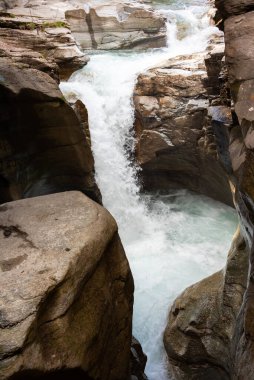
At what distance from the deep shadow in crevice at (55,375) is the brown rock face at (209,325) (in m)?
2.45

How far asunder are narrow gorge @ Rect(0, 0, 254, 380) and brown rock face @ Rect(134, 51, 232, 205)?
0.04 metres

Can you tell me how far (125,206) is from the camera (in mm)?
9953

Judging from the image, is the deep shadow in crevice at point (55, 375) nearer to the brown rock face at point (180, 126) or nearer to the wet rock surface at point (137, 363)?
the wet rock surface at point (137, 363)

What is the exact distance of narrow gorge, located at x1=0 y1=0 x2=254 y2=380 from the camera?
2557mm

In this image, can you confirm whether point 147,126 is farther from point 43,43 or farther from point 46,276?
point 46,276

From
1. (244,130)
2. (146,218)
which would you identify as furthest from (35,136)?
(146,218)

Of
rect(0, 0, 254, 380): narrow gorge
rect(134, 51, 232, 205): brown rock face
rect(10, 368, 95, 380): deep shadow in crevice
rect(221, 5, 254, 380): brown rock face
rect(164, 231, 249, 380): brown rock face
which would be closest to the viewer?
rect(10, 368, 95, 380): deep shadow in crevice

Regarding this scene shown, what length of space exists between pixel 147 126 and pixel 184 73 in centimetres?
198

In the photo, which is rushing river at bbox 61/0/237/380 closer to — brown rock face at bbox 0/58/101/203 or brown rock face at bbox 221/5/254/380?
brown rock face at bbox 221/5/254/380

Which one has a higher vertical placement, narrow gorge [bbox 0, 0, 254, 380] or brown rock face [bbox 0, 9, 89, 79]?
brown rock face [bbox 0, 9, 89, 79]

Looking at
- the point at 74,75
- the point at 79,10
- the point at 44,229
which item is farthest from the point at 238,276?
the point at 79,10

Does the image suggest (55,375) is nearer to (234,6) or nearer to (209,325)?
(209,325)

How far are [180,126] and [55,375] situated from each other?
841 cm

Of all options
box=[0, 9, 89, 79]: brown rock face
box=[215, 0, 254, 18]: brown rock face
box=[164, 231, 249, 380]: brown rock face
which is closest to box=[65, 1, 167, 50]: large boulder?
box=[0, 9, 89, 79]: brown rock face
